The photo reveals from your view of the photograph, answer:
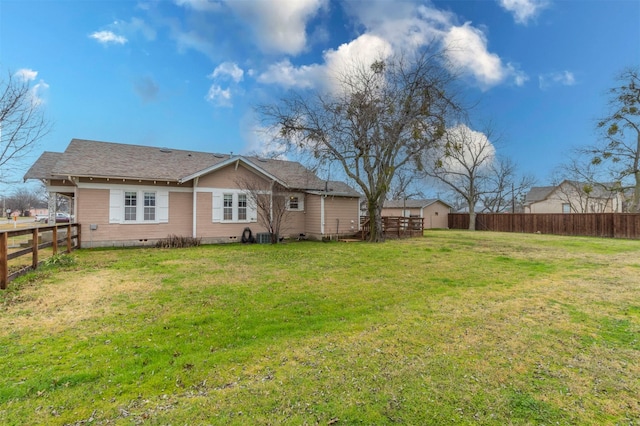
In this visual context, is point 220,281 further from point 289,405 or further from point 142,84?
point 142,84

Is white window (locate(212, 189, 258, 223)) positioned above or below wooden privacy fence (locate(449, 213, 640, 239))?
above

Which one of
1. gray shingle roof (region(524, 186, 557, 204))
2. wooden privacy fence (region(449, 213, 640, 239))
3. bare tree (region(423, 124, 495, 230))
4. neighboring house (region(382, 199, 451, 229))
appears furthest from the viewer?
gray shingle roof (region(524, 186, 557, 204))

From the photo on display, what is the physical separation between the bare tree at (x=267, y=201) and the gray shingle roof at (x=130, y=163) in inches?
29.7

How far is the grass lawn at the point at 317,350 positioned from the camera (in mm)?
2512

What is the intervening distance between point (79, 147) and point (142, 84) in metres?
4.31

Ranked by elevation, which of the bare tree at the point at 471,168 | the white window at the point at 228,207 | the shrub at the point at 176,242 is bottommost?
the shrub at the point at 176,242

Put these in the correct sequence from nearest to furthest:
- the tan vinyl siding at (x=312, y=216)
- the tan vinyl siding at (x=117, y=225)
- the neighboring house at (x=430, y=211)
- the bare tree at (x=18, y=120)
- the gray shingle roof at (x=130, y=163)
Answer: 1. the bare tree at (x=18, y=120)
2. the tan vinyl siding at (x=117, y=225)
3. the gray shingle roof at (x=130, y=163)
4. the tan vinyl siding at (x=312, y=216)
5. the neighboring house at (x=430, y=211)

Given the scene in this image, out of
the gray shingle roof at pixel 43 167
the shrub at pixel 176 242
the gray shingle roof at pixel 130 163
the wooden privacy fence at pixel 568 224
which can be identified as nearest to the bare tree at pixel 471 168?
the wooden privacy fence at pixel 568 224

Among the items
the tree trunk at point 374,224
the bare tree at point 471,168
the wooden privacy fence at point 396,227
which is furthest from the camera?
the bare tree at point 471,168

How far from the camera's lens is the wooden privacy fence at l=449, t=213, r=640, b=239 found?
20422 mm

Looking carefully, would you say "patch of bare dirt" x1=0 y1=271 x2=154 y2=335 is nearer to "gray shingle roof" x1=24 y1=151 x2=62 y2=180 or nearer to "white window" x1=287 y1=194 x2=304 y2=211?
"gray shingle roof" x1=24 y1=151 x2=62 y2=180

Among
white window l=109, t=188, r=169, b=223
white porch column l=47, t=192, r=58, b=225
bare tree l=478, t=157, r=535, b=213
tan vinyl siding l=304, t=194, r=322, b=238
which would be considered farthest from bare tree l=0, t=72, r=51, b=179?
bare tree l=478, t=157, r=535, b=213

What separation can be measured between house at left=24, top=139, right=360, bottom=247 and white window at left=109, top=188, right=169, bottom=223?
4 centimetres

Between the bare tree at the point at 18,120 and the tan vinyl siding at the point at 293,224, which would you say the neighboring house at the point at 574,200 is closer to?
the tan vinyl siding at the point at 293,224
